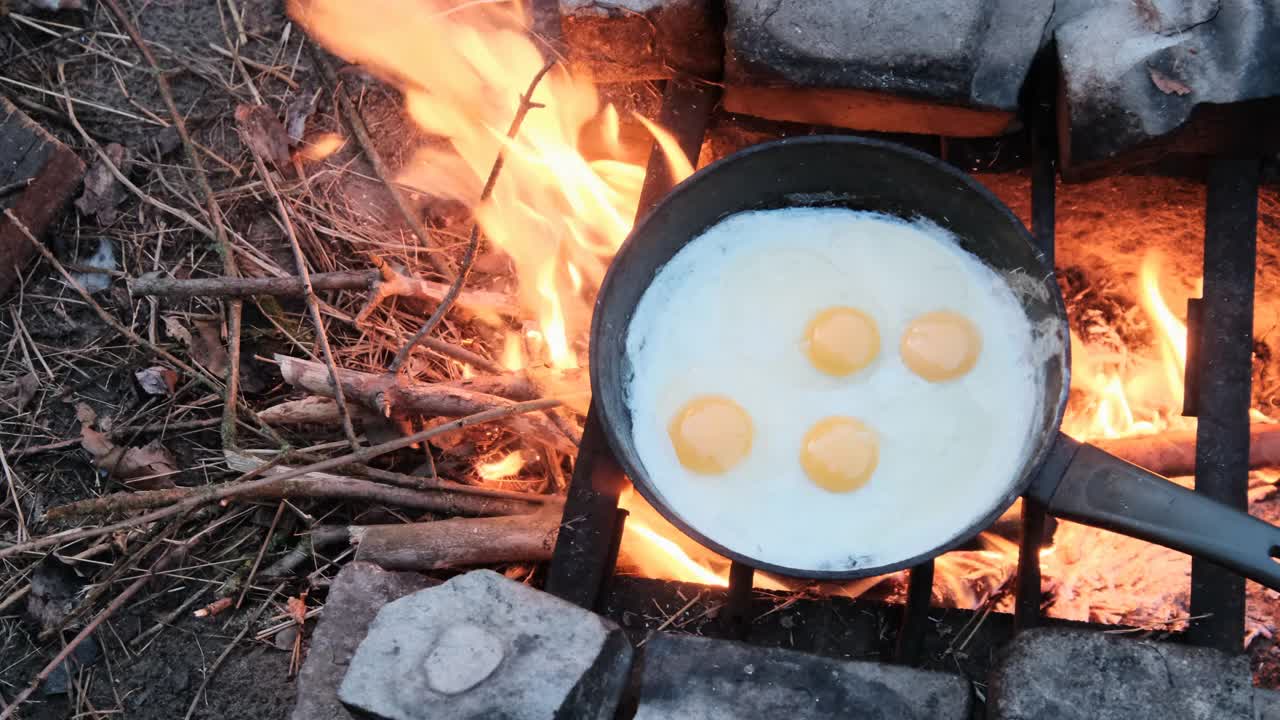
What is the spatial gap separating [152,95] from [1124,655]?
10.9ft

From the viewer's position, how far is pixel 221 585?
9.39 ft

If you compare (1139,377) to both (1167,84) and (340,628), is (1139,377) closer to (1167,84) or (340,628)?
(1167,84)

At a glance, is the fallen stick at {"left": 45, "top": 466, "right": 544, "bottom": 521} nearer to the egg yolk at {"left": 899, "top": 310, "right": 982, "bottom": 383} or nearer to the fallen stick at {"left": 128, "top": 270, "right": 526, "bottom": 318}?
the fallen stick at {"left": 128, "top": 270, "right": 526, "bottom": 318}

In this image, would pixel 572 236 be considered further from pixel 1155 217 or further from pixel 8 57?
pixel 8 57

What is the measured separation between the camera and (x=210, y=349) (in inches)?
120

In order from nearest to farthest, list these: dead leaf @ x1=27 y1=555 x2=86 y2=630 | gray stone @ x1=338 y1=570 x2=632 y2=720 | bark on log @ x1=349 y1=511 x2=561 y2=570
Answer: gray stone @ x1=338 y1=570 x2=632 y2=720 < bark on log @ x1=349 y1=511 x2=561 y2=570 < dead leaf @ x1=27 y1=555 x2=86 y2=630

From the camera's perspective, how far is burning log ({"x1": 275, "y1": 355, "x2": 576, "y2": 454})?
2793mm

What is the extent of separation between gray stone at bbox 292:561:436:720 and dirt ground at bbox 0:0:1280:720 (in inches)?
8.6

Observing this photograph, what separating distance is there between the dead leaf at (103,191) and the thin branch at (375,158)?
2.32 ft

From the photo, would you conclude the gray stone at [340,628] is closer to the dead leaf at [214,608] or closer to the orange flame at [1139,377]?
the dead leaf at [214,608]

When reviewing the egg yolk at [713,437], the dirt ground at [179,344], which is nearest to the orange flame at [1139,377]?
the dirt ground at [179,344]

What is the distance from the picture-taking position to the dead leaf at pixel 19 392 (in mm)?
3020

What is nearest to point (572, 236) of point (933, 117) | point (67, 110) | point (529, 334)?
point (529, 334)

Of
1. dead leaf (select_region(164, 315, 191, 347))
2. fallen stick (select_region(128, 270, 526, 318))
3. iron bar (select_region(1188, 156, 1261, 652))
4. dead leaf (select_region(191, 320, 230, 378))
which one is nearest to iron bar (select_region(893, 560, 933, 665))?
iron bar (select_region(1188, 156, 1261, 652))
